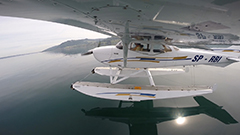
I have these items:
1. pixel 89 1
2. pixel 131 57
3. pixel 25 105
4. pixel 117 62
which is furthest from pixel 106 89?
pixel 25 105

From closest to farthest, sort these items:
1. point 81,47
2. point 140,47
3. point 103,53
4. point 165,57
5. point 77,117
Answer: point 77,117
point 140,47
point 165,57
point 103,53
point 81,47

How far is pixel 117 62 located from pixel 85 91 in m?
1.96

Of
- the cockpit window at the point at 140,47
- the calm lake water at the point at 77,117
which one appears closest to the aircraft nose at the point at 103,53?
the cockpit window at the point at 140,47

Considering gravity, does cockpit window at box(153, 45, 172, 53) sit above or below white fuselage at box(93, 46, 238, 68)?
above

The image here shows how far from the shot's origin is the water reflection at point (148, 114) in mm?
3397

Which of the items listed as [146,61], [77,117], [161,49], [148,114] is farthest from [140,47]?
[77,117]

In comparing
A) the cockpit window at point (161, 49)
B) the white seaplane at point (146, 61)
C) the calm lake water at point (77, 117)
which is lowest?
the calm lake water at point (77, 117)

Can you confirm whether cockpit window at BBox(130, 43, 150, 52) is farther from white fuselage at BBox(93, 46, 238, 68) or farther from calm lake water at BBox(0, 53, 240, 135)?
calm lake water at BBox(0, 53, 240, 135)

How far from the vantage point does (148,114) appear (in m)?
3.88

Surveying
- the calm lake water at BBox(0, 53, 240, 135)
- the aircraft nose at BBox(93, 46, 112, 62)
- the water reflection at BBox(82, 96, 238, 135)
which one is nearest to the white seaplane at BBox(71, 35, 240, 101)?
the aircraft nose at BBox(93, 46, 112, 62)

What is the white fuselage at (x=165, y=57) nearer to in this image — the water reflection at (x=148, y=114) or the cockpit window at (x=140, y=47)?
the cockpit window at (x=140, y=47)

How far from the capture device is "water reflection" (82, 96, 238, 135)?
3.40 metres

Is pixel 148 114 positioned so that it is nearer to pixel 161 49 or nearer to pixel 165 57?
pixel 165 57

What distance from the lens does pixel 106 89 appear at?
392 cm
